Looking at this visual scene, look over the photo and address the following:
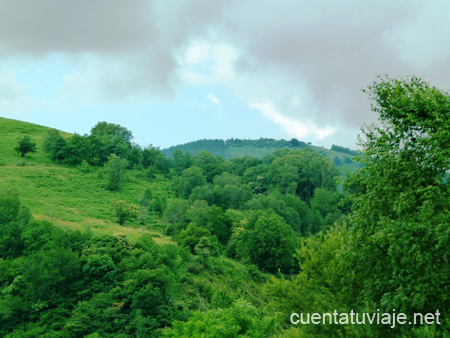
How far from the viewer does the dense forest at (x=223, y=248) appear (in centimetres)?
1294

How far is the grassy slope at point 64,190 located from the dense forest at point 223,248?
0.41 m

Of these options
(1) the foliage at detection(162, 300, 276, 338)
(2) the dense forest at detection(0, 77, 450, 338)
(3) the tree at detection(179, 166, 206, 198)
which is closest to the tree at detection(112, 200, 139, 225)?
(2) the dense forest at detection(0, 77, 450, 338)

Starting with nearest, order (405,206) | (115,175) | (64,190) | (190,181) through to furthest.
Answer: (405,206)
(64,190)
(115,175)
(190,181)

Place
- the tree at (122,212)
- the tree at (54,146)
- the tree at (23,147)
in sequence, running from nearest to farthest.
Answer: the tree at (122,212), the tree at (23,147), the tree at (54,146)

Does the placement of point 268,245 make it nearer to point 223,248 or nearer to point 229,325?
point 223,248

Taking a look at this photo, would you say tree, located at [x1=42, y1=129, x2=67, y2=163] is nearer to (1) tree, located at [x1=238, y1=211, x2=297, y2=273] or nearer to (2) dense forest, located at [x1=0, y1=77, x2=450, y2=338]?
(2) dense forest, located at [x1=0, y1=77, x2=450, y2=338]

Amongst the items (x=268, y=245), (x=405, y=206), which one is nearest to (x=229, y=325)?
(x=405, y=206)

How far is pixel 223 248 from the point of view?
210ft

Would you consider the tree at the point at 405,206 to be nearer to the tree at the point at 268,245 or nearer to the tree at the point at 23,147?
the tree at the point at 268,245

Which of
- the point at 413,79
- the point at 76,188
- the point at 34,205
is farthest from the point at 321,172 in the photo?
the point at 413,79

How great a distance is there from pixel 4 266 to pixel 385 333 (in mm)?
32191

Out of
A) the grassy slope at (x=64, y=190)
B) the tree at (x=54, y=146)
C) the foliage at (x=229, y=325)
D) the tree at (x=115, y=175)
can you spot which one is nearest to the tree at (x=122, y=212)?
the grassy slope at (x=64, y=190)

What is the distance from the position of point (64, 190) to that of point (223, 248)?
30432 millimetres

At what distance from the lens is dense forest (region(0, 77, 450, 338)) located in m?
12.9
